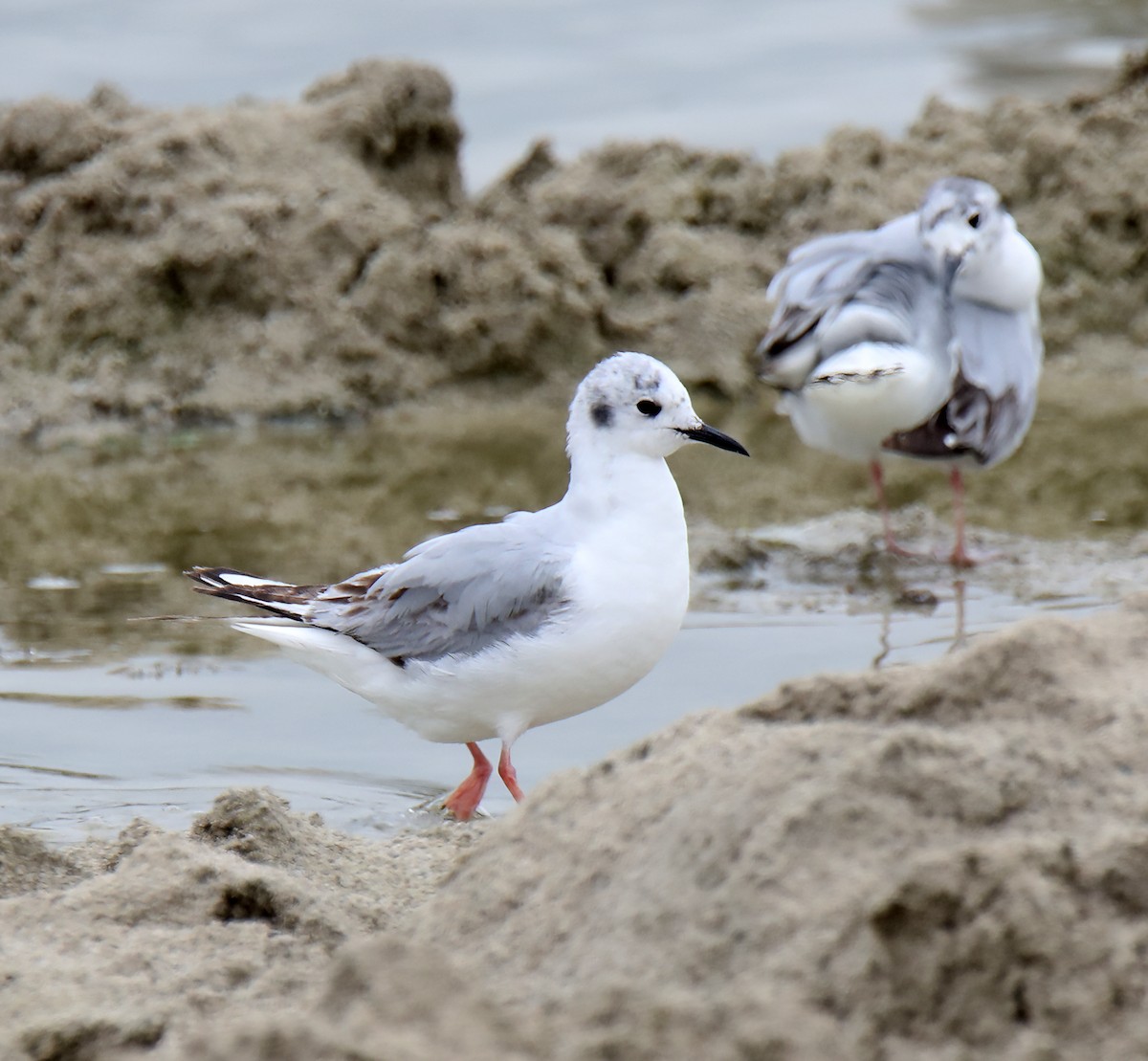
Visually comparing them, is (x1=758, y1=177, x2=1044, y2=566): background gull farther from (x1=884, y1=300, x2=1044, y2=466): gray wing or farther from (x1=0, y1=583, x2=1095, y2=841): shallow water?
(x1=0, y1=583, x2=1095, y2=841): shallow water

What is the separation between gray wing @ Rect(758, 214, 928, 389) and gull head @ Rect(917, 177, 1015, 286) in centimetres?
10

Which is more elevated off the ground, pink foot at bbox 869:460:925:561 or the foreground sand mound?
the foreground sand mound

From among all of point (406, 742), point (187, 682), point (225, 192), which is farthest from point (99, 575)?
point (225, 192)

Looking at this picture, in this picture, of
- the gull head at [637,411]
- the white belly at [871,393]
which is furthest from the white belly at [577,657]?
the white belly at [871,393]

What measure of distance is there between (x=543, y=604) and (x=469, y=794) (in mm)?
508

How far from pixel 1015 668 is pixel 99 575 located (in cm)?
433

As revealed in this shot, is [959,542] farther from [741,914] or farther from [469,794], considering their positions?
[741,914]

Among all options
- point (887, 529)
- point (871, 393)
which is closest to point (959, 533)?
point (887, 529)

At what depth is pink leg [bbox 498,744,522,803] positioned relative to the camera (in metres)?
4.25

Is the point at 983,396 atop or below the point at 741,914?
atop

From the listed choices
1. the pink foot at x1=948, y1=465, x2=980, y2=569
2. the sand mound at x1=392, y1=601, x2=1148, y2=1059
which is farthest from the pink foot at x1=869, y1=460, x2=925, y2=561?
the sand mound at x1=392, y1=601, x2=1148, y2=1059

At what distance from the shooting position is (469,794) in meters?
4.32

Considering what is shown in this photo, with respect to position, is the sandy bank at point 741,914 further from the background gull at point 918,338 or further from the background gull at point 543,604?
the background gull at point 918,338

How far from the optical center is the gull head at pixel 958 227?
6.67m
